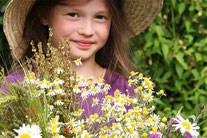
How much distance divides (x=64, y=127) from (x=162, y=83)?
1.68m

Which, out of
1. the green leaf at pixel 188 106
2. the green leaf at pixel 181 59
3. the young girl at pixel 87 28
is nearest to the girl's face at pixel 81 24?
the young girl at pixel 87 28

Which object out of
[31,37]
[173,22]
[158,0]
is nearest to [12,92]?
[31,37]

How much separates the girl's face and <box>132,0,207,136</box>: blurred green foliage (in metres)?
0.83

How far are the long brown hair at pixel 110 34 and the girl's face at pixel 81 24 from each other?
67 mm

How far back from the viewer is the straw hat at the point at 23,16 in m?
1.67

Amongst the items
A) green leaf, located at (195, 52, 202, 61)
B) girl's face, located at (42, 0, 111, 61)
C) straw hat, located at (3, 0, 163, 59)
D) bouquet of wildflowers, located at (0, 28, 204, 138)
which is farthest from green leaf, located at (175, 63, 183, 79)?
bouquet of wildflowers, located at (0, 28, 204, 138)

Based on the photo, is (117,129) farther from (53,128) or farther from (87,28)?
(87,28)

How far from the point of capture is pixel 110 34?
1923mm

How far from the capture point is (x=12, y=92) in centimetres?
102

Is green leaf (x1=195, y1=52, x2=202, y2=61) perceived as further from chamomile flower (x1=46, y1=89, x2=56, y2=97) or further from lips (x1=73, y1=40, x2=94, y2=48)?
chamomile flower (x1=46, y1=89, x2=56, y2=97)

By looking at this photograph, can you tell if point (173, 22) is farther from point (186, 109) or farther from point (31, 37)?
point (31, 37)

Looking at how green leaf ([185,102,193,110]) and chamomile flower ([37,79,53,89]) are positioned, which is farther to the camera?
green leaf ([185,102,193,110])

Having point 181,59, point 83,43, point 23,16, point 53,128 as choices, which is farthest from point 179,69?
point 53,128

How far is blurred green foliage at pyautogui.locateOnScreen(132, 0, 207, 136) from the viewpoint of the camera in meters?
2.50
